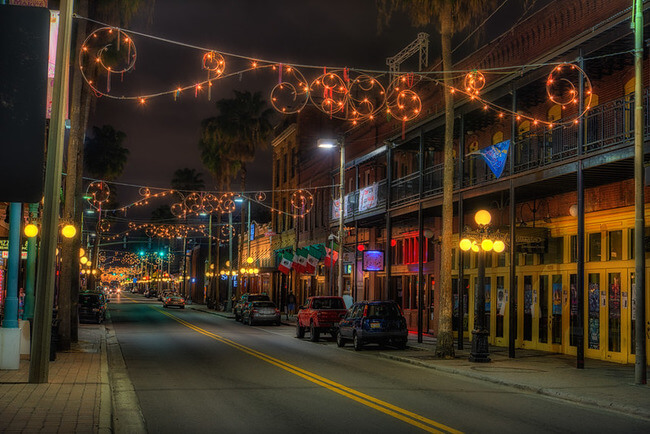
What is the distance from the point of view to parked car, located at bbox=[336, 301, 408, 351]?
2331 centimetres

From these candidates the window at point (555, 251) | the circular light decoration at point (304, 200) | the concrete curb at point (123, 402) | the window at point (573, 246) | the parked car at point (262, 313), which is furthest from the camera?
the circular light decoration at point (304, 200)

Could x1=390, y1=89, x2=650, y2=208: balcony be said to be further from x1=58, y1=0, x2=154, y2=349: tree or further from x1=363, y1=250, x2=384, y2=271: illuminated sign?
x1=58, y1=0, x2=154, y2=349: tree

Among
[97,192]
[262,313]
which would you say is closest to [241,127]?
[97,192]

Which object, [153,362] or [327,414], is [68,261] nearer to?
[153,362]

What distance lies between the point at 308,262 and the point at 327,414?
28747 mm

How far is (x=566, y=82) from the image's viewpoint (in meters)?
20.5

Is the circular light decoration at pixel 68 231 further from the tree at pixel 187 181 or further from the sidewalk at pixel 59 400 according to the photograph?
the tree at pixel 187 181

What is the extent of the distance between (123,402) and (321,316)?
16.5 m

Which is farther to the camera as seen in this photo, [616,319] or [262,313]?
[262,313]

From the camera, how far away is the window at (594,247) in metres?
20.8

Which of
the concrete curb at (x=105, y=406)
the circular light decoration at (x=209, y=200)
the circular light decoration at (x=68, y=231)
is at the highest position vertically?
the circular light decoration at (x=209, y=200)

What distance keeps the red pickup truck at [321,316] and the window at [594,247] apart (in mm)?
10657

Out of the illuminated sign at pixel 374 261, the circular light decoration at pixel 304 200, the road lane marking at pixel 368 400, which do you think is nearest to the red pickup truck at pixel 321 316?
the illuminated sign at pixel 374 261

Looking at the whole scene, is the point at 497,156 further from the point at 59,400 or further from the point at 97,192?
the point at 97,192
